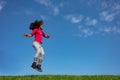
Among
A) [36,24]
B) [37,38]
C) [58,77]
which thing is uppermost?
[36,24]

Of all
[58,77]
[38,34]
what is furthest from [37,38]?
[58,77]

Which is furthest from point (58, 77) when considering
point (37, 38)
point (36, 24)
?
point (36, 24)

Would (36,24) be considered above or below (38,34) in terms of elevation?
above

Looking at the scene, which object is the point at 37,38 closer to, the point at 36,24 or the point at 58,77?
the point at 36,24

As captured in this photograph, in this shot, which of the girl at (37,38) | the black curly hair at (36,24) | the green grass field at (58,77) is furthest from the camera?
the black curly hair at (36,24)

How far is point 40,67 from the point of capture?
58.8 feet

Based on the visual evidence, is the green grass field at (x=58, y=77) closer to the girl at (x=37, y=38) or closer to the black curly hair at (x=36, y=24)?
the girl at (x=37, y=38)

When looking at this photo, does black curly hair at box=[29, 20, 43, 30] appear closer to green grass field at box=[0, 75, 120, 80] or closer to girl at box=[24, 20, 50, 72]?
girl at box=[24, 20, 50, 72]

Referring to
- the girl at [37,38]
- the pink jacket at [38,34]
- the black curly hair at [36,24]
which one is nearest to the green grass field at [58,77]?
the girl at [37,38]

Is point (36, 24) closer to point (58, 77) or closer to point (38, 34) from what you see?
point (38, 34)

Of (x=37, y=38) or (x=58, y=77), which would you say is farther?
(x=37, y=38)

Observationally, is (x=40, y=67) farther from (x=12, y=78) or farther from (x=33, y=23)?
(x=33, y=23)

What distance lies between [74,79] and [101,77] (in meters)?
1.72

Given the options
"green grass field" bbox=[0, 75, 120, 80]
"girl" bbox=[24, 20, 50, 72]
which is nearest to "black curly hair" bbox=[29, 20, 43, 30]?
"girl" bbox=[24, 20, 50, 72]
